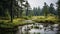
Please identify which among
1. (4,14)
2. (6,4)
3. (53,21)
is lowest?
(53,21)

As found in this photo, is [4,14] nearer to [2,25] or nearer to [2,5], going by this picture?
[2,5]

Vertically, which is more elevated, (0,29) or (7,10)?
(7,10)

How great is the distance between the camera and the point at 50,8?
4156 centimetres

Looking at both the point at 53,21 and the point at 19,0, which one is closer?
the point at 19,0

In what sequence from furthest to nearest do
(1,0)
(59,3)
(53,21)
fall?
1. (59,3)
2. (53,21)
3. (1,0)

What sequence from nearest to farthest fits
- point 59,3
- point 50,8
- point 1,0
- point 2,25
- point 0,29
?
point 0,29 < point 2,25 < point 1,0 < point 59,3 < point 50,8

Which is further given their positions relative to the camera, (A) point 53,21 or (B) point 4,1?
(A) point 53,21

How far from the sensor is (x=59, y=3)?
2980 cm

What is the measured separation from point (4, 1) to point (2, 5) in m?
1.06

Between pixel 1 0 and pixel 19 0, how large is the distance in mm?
4319

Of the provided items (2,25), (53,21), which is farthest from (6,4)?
(53,21)

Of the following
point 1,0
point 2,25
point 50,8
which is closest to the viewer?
point 2,25

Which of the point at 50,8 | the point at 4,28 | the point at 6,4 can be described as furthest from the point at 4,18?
the point at 50,8

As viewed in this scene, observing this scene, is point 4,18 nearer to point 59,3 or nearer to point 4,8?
point 4,8
